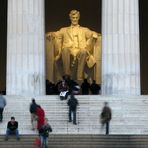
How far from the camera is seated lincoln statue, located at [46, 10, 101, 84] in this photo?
59.2 metres

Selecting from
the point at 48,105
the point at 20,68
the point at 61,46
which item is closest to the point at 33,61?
the point at 20,68

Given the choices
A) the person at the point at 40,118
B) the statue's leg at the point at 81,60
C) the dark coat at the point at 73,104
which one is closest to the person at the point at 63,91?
the dark coat at the point at 73,104

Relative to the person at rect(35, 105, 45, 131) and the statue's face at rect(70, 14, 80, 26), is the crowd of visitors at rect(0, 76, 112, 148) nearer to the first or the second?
A: the person at rect(35, 105, 45, 131)

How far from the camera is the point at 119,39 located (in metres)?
50.7

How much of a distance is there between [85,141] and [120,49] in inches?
498

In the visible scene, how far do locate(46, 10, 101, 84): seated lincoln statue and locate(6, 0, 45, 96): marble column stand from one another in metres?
8.31

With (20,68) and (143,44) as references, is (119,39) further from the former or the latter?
(143,44)

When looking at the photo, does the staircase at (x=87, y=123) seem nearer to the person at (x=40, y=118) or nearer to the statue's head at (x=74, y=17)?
the person at (x=40, y=118)

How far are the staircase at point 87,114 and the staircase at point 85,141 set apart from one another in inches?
124

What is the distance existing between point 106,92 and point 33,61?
4676mm

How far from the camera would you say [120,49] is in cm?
5059

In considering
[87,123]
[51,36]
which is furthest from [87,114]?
[51,36]

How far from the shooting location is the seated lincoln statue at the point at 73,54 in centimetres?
5923

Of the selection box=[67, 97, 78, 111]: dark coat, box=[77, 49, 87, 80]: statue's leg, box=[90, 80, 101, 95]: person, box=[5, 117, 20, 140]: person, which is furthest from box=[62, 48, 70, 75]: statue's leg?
box=[5, 117, 20, 140]: person
